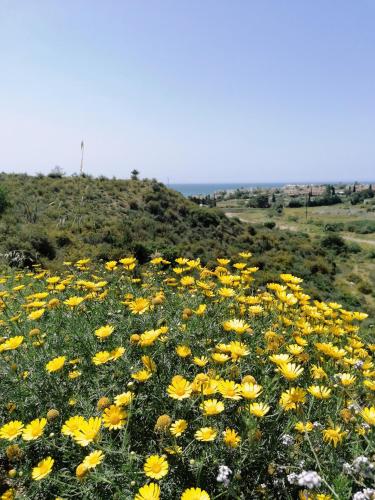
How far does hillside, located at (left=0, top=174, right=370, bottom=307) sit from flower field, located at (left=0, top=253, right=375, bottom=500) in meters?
9.08

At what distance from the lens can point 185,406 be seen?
7.13 feet

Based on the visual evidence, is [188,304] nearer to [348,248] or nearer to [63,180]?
[63,180]

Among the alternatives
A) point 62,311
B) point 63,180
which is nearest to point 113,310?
point 62,311

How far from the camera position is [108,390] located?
93.3 inches

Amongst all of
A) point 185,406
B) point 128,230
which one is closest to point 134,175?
point 128,230

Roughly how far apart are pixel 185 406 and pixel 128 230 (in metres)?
20.6

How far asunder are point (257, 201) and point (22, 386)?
3947 inches

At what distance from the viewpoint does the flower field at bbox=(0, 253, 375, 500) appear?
71.5 inches

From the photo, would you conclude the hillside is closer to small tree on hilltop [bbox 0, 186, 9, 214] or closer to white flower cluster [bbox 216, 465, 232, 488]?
small tree on hilltop [bbox 0, 186, 9, 214]

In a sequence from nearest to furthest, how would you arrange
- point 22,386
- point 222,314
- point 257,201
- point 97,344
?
point 22,386 < point 97,344 < point 222,314 < point 257,201

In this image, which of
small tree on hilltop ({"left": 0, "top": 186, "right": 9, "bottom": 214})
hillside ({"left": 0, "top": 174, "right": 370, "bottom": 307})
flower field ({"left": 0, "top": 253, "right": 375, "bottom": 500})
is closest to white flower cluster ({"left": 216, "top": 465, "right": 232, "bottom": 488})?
flower field ({"left": 0, "top": 253, "right": 375, "bottom": 500})

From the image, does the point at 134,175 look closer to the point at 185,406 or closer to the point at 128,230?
the point at 128,230

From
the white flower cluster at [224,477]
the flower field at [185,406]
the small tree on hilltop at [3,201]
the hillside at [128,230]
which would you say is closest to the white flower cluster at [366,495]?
the flower field at [185,406]

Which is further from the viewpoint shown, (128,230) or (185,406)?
(128,230)
